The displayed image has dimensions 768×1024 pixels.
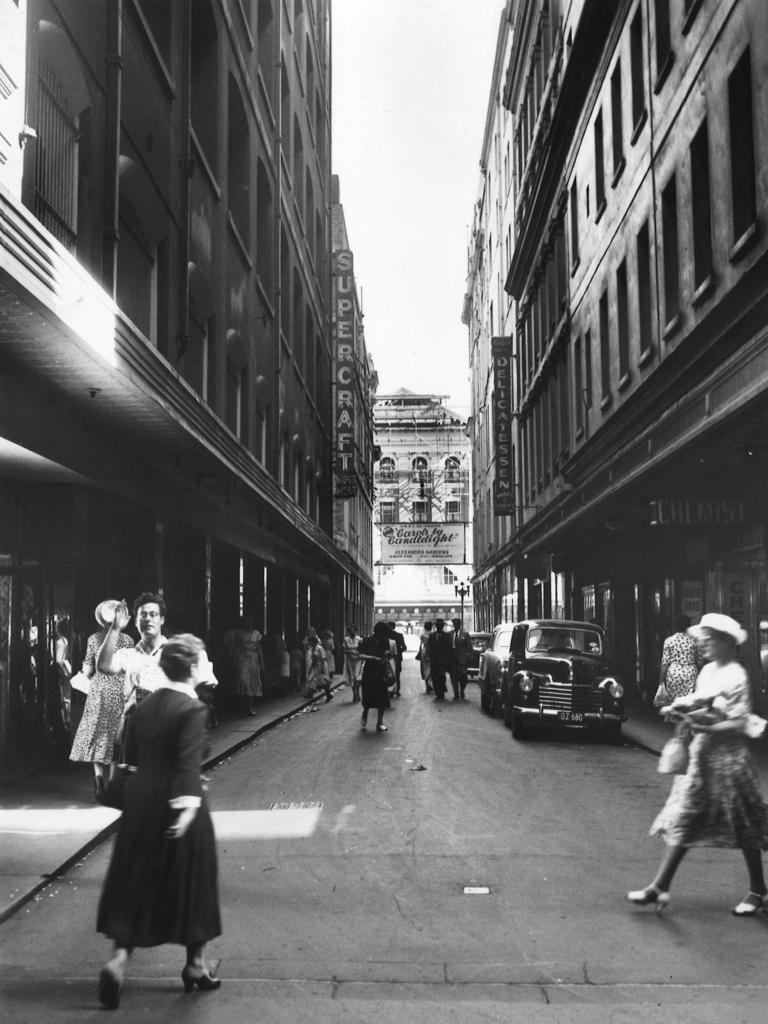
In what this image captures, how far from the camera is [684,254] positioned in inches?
691

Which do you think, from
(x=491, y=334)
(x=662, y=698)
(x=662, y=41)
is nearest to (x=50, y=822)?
(x=662, y=698)

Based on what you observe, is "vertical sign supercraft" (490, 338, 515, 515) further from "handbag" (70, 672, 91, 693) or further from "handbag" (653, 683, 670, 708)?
"handbag" (70, 672, 91, 693)

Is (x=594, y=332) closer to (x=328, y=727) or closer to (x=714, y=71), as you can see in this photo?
(x=714, y=71)

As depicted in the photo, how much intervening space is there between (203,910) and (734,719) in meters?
3.20

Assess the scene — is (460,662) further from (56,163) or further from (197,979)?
(197,979)

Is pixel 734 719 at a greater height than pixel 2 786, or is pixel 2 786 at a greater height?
pixel 734 719

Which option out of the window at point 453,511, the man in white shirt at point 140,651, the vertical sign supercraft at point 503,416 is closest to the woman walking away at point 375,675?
the man in white shirt at point 140,651

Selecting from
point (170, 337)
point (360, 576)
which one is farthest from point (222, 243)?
point (360, 576)

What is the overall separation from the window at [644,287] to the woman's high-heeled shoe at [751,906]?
14.8m

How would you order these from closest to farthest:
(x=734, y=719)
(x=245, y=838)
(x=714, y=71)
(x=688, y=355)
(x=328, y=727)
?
(x=734, y=719) → (x=245, y=838) → (x=714, y=71) → (x=688, y=355) → (x=328, y=727)

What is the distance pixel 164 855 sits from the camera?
5020 millimetres

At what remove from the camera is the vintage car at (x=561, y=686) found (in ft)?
52.5

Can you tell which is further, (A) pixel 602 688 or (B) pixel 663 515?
(B) pixel 663 515

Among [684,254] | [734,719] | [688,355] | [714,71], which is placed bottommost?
[734,719]
